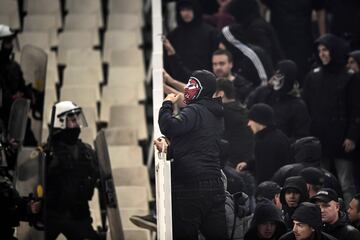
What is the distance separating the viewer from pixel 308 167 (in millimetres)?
15641

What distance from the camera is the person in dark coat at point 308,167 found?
15492 millimetres

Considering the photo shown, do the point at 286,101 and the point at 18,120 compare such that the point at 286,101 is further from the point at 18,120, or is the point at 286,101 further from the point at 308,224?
the point at 308,224

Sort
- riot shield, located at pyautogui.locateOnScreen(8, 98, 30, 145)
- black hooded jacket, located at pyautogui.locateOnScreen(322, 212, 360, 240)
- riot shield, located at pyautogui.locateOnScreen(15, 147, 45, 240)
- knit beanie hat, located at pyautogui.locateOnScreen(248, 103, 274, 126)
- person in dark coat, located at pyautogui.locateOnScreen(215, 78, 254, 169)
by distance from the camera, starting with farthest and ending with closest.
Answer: riot shield, located at pyautogui.locateOnScreen(8, 98, 30, 145), riot shield, located at pyautogui.locateOnScreen(15, 147, 45, 240), knit beanie hat, located at pyautogui.locateOnScreen(248, 103, 274, 126), person in dark coat, located at pyautogui.locateOnScreen(215, 78, 254, 169), black hooded jacket, located at pyautogui.locateOnScreen(322, 212, 360, 240)

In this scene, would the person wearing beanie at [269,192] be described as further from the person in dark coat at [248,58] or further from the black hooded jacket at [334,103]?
the person in dark coat at [248,58]

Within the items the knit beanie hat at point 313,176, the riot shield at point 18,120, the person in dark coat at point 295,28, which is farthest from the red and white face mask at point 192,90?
the person in dark coat at point 295,28

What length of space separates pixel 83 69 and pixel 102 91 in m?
0.43

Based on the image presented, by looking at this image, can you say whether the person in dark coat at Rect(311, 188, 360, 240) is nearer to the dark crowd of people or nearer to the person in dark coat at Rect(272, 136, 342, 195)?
the dark crowd of people

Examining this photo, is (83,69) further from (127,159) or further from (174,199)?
(174,199)

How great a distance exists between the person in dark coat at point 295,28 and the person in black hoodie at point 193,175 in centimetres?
422

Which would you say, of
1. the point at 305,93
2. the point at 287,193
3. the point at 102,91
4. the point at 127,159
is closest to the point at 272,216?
the point at 287,193

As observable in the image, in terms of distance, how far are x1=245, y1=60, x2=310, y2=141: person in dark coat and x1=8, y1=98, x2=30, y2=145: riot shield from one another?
2.33 m

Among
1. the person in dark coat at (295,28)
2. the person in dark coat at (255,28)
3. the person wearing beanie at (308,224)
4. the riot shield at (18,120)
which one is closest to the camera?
the person wearing beanie at (308,224)

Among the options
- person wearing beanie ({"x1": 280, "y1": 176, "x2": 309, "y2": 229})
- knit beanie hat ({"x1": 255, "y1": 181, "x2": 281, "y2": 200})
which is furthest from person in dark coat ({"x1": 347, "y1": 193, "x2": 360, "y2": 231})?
knit beanie hat ({"x1": 255, "y1": 181, "x2": 281, "y2": 200})

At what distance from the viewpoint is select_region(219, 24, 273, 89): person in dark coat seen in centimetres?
1780
